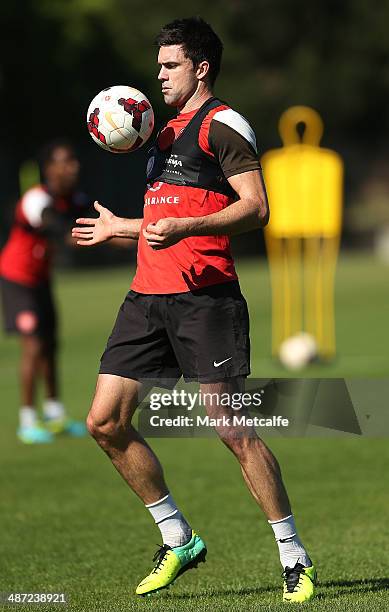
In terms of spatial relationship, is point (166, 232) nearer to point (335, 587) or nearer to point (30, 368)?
point (335, 587)

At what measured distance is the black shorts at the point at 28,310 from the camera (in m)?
11.6

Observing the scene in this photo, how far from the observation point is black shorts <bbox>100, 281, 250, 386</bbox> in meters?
5.84

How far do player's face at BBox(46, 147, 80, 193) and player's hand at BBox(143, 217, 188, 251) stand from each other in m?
5.66

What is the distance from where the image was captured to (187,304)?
5895 mm

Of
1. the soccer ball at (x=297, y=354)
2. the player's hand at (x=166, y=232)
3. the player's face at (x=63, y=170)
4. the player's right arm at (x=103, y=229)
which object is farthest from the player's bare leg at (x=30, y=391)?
the player's hand at (x=166, y=232)

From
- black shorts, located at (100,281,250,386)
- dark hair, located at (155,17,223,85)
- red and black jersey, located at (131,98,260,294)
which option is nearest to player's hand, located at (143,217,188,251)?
red and black jersey, located at (131,98,260,294)

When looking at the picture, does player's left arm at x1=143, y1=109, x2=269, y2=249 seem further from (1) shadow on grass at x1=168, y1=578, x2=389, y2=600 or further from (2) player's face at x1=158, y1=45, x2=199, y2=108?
(1) shadow on grass at x1=168, y1=578, x2=389, y2=600

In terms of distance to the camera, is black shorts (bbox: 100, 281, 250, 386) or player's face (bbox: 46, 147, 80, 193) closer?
→ black shorts (bbox: 100, 281, 250, 386)

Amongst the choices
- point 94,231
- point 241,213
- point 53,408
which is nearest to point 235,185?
point 241,213

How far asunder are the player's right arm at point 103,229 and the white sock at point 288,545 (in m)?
1.52

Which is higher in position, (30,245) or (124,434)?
(124,434)

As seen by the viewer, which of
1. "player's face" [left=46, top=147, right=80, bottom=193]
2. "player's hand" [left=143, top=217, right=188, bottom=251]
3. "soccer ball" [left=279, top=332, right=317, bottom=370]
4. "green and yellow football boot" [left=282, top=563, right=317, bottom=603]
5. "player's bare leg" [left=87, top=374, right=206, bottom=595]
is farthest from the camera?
"soccer ball" [left=279, top=332, right=317, bottom=370]

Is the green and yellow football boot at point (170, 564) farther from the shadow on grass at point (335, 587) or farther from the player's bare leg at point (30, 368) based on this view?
the player's bare leg at point (30, 368)

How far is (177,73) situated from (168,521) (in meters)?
2.13
